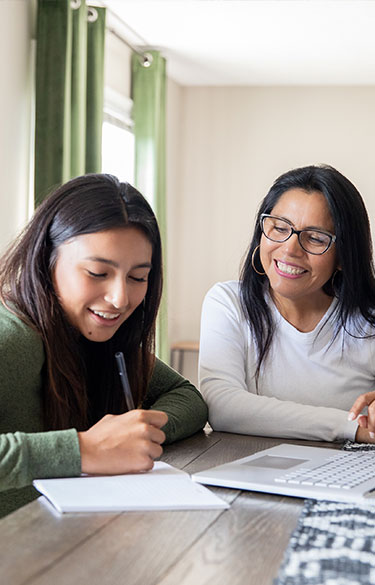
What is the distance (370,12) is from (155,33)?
135cm

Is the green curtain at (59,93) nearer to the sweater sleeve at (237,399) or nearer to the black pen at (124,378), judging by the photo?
the sweater sleeve at (237,399)

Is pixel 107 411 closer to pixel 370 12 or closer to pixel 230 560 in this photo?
pixel 230 560

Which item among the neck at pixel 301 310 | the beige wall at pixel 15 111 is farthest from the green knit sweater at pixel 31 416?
the beige wall at pixel 15 111

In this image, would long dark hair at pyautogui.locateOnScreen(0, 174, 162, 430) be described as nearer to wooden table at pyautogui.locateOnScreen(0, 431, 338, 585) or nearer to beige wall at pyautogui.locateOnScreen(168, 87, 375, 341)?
wooden table at pyautogui.locateOnScreen(0, 431, 338, 585)

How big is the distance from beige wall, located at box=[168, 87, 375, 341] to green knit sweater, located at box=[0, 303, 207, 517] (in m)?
4.76

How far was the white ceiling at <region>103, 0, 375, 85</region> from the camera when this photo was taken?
14.4ft

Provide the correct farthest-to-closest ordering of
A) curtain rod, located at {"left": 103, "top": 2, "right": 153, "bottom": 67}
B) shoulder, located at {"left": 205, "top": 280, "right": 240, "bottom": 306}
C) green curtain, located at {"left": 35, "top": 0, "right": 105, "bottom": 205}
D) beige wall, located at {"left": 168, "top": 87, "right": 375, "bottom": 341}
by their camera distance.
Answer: beige wall, located at {"left": 168, "top": 87, "right": 375, "bottom": 341}, curtain rod, located at {"left": 103, "top": 2, "right": 153, "bottom": 67}, green curtain, located at {"left": 35, "top": 0, "right": 105, "bottom": 205}, shoulder, located at {"left": 205, "top": 280, "right": 240, "bottom": 306}

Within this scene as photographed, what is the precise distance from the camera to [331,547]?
0.86m

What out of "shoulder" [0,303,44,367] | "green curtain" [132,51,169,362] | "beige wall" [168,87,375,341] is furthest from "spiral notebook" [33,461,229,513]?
"beige wall" [168,87,375,341]

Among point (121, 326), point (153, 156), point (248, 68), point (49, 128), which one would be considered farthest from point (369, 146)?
point (121, 326)

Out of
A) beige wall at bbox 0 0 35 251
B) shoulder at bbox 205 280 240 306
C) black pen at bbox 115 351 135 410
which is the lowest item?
black pen at bbox 115 351 135 410

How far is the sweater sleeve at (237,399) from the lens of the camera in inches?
64.2

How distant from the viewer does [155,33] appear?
501 cm

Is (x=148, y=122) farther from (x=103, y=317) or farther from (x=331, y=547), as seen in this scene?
(x=331, y=547)
